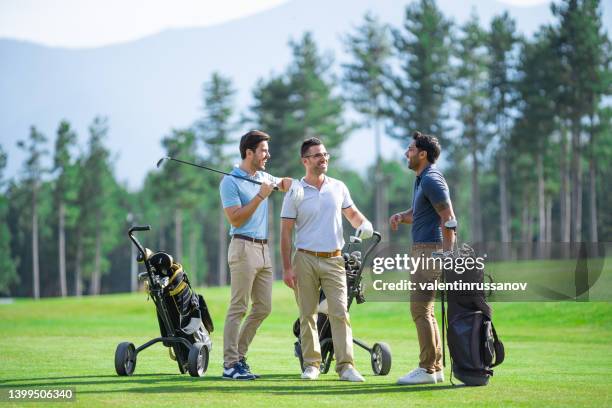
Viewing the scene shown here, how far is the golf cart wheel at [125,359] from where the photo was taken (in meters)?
11.2

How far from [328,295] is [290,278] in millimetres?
408

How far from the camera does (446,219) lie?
9727 millimetres

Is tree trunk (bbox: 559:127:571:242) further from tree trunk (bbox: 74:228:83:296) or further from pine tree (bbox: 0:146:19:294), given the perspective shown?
pine tree (bbox: 0:146:19:294)

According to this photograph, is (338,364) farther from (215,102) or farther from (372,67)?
(215,102)

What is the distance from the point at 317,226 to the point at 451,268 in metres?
1.43

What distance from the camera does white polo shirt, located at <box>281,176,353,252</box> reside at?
1041cm

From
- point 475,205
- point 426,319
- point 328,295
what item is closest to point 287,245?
point 328,295

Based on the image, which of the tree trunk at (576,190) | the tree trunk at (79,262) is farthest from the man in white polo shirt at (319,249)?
the tree trunk at (79,262)

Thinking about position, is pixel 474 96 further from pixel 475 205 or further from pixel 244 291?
pixel 244 291

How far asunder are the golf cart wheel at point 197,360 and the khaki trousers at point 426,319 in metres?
2.33

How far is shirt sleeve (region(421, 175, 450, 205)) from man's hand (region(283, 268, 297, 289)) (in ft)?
5.07

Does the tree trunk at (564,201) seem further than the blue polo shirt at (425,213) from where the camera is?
Yes

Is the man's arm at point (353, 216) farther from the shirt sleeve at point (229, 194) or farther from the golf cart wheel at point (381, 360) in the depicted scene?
the golf cart wheel at point (381, 360)

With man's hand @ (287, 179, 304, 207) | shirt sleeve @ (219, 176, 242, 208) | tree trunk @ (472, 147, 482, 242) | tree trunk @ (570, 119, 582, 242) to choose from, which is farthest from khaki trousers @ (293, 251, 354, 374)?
tree trunk @ (472, 147, 482, 242)
